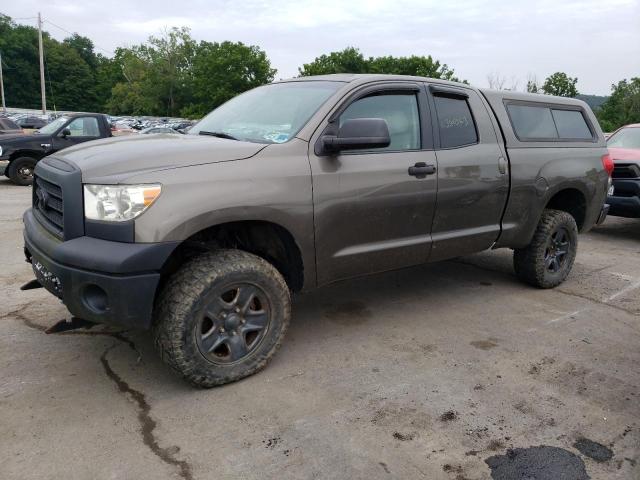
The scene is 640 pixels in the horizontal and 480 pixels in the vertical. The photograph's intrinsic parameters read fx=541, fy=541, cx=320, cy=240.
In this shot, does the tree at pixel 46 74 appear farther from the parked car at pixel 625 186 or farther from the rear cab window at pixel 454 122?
the rear cab window at pixel 454 122

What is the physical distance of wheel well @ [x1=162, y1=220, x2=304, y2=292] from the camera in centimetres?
324

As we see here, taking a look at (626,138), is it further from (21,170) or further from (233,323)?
(21,170)

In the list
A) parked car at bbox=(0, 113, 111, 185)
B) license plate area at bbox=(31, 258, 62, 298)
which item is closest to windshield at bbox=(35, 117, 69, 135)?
parked car at bbox=(0, 113, 111, 185)

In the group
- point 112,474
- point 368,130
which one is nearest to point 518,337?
point 368,130

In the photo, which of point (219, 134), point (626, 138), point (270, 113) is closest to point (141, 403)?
point (219, 134)

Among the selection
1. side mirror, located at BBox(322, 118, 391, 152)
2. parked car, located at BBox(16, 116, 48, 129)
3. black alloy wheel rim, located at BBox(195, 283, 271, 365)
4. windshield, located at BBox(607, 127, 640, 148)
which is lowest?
black alloy wheel rim, located at BBox(195, 283, 271, 365)

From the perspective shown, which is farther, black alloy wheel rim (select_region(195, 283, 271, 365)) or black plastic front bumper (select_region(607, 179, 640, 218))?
black plastic front bumper (select_region(607, 179, 640, 218))

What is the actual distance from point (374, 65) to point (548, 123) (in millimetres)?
68642

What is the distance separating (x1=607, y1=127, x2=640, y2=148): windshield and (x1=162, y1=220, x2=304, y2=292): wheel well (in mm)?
7196

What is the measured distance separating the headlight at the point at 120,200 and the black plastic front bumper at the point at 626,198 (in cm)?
689

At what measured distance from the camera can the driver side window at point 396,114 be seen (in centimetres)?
371

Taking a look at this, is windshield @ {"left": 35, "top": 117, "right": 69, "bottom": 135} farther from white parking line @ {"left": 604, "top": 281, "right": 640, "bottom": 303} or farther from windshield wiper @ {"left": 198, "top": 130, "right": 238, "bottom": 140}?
white parking line @ {"left": 604, "top": 281, "right": 640, "bottom": 303}

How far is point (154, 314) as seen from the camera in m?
3.02

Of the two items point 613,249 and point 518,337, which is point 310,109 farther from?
point 613,249
